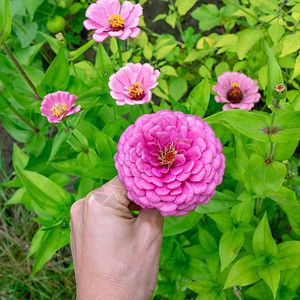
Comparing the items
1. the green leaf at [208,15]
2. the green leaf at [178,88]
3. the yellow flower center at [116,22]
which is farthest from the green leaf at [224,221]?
the green leaf at [208,15]

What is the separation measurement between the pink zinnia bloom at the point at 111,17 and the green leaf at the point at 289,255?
76 centimetres

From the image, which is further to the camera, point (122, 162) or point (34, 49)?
point (34, 49)

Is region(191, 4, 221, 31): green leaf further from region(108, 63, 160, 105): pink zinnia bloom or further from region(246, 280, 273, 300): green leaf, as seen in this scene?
region(246, 280, 273, 300): green leaf

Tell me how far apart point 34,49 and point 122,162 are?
0.70 metres

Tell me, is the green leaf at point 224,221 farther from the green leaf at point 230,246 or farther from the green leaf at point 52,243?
the green leaf at point 52,243

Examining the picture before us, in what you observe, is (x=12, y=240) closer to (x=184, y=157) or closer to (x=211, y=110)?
(x=211, y=110)

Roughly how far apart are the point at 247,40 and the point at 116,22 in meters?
0.43

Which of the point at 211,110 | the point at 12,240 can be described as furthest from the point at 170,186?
the point at 12,240

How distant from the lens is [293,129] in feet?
2.51

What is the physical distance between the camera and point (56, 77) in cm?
98

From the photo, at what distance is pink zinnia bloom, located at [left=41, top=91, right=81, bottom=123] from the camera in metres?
0.80

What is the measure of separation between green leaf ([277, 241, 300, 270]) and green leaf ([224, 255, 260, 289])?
0.26 feet

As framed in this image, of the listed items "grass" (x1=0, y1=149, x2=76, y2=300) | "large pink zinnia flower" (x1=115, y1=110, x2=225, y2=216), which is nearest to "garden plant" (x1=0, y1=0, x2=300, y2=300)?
"large pink zinnia flower" (x1=115, y1=110, x2=225, y2=216)

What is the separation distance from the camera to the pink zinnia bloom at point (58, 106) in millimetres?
804
